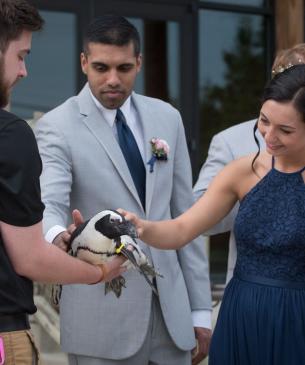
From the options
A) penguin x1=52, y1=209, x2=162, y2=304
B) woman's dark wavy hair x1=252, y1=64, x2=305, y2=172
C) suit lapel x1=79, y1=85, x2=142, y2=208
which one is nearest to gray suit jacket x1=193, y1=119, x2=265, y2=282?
suit lapel x1=79, y1=85, x2=142, y2=208

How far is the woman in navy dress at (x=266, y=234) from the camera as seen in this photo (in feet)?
11.2

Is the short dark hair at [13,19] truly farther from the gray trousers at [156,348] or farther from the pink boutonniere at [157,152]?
the gray trousers at [156,348]

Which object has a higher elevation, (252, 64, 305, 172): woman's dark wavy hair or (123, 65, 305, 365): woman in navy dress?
(252, 64, 305, 172): woman's dark wavy hair

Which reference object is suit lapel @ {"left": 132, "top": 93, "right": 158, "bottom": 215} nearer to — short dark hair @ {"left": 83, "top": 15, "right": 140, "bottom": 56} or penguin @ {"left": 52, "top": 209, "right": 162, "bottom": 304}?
short dark hair @ {"left": 83, "top": 15, "right": 140, "bottom": 56}

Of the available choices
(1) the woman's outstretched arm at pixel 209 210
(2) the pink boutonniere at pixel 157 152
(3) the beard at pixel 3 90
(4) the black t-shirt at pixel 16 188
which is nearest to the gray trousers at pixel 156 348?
(1) the woman's outstretched arm at pixel 209 210

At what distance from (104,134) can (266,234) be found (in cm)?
77

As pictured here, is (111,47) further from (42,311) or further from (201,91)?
(201,91)

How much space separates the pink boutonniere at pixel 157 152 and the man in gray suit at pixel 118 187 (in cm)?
2

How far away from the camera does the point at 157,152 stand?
3791 millimetres

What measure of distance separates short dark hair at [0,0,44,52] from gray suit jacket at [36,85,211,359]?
3.15 feet

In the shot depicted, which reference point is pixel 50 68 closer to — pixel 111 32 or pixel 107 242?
pixel 111 32

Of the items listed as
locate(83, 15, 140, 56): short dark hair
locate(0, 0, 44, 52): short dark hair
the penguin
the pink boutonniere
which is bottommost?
the penguin

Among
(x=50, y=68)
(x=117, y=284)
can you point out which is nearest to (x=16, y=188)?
(x=117, y=284)

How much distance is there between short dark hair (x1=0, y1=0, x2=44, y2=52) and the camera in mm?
2641
